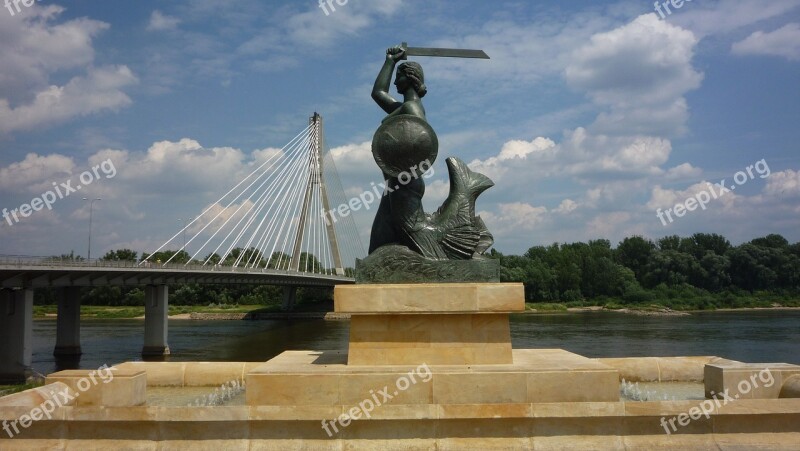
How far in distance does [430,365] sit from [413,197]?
6.75 feet

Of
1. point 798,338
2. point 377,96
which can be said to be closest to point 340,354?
point 377,96

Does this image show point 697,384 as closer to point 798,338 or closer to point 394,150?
point 394,150

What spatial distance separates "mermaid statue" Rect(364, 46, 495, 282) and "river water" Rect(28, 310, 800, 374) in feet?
51.1

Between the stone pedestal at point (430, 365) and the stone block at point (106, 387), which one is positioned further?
the stone block at point (106, 387)

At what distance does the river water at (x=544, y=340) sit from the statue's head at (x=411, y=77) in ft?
52.9

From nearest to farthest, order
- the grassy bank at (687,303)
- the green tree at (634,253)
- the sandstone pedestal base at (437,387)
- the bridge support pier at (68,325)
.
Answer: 1. the sandstone pedestal base at (437,387)
2. the bridge support pier at (68,325)
3. the grassy bank at (687,303)
4. the green tree at (634,253)

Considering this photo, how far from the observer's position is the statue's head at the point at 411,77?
26.4 feet

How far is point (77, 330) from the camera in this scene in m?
27.0

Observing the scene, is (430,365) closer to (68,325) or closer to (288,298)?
(68,325)

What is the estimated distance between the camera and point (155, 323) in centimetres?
2836

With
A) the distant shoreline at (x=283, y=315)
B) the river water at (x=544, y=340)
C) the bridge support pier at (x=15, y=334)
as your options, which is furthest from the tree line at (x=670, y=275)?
the bridge support pier at (x=15, y=334)

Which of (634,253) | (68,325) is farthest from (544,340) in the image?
(634,253)

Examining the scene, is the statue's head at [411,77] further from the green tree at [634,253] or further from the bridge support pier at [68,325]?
the green tree at [634,253]

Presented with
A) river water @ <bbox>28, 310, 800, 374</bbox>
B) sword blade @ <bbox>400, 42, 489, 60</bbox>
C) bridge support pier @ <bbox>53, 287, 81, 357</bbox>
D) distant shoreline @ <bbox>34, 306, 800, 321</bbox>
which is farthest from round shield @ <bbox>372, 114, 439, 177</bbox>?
distant shoreline @ <bbox>34, 306, 800, 321</bbox>
